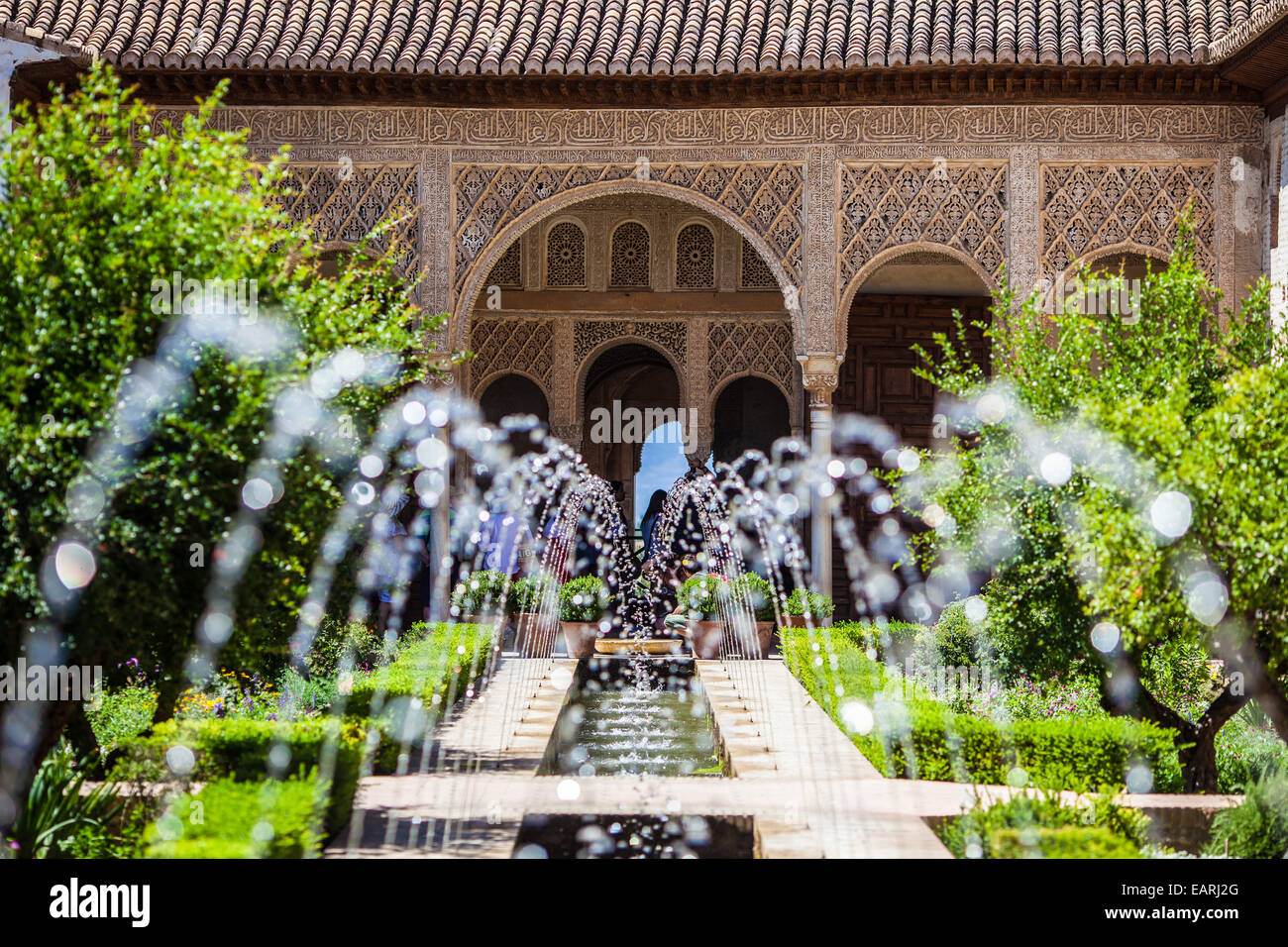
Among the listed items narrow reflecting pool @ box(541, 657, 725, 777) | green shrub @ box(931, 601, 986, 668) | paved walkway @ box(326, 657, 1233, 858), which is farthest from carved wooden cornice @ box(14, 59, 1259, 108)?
paved walkway @ box(326, 657, 1233, 858)

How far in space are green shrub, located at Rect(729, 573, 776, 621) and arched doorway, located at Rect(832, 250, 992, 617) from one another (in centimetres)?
251

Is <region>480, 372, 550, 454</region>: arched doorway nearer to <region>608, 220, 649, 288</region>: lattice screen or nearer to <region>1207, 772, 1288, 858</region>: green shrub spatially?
<region>608, 220, 649, 288</region>: lattice screen

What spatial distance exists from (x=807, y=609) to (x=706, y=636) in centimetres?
100

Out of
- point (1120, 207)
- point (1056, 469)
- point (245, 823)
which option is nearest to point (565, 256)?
point (1120, 207)

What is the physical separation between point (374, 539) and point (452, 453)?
896cm

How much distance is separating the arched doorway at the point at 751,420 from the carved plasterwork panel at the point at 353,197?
19.4 feet

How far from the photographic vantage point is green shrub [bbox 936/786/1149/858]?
477cm

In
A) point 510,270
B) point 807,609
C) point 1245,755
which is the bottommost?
point 1245,755

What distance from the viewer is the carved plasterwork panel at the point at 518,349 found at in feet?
52.5

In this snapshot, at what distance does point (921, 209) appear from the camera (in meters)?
12.6

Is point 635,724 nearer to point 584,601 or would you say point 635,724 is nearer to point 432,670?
point 432,670

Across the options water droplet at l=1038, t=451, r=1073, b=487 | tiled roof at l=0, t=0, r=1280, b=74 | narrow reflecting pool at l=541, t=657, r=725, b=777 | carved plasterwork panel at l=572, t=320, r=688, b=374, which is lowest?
narrow reflecting pool at l=541, t=657, r=725, b=777

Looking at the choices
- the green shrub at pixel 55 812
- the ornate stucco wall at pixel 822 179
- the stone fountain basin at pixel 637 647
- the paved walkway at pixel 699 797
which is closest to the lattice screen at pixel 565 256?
the ornate stucco wall at pixel 822 179
